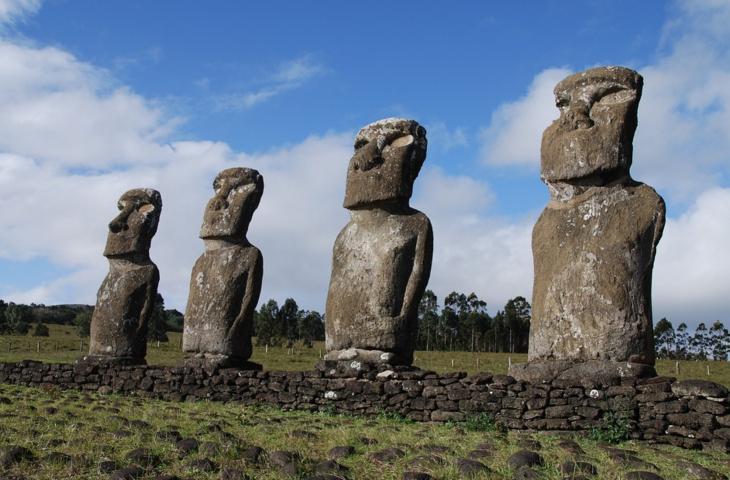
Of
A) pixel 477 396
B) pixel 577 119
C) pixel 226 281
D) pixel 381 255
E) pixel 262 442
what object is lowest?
pixel 262 442

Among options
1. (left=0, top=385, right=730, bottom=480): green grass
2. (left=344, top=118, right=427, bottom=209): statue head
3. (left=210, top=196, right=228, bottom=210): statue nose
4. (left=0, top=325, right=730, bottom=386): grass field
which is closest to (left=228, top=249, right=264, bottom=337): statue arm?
(left=210, top=196, right=228, bottom=210): statue nose

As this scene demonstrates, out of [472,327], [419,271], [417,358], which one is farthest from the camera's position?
[472,327]

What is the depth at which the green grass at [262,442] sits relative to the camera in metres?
5.75

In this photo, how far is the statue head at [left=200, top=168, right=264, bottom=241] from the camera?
1357 centimetres

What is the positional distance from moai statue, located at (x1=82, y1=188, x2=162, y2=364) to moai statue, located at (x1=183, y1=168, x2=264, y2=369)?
6.02 feet

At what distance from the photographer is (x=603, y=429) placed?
8.12 meters

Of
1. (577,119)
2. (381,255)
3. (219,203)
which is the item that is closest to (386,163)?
(381,255)

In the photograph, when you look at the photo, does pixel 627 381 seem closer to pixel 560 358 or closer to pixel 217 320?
pixel 560 358

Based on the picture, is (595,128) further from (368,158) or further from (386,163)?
(368,158)

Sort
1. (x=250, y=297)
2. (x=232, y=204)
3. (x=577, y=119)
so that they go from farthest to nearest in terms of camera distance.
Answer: (x=232, y=204) < (x=250, y=297) < (x=577, y=119)

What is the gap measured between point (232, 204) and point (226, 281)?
1.48 meters

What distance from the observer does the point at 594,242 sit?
9.13 metres

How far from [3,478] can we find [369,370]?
5.54 m

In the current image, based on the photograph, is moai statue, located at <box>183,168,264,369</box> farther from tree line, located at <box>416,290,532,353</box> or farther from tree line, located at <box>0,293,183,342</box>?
tree line, located at <box>416,290,532,353</box>
